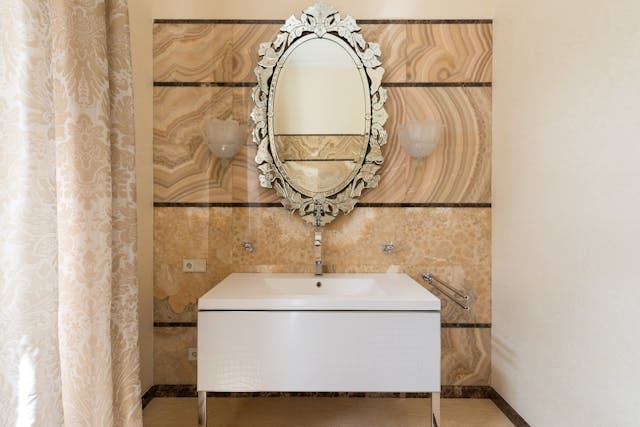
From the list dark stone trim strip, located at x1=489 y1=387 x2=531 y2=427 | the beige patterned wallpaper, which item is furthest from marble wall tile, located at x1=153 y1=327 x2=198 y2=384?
dark stone trim strip, located at x1=489 y1=387 x2=531 y2=427

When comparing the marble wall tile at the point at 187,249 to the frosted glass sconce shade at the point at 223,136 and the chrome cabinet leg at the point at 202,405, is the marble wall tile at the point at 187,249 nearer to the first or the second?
the frosted glass sconce shade at the point at 223,136

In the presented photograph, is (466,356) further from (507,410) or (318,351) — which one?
(318,351)

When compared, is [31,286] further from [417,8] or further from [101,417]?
[417,8]

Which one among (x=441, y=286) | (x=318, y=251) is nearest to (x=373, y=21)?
(x=318, y=251)

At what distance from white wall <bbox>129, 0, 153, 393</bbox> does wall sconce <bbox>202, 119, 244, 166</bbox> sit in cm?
31

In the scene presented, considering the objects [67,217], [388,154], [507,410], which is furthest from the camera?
[388,154]

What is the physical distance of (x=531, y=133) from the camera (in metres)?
1.79

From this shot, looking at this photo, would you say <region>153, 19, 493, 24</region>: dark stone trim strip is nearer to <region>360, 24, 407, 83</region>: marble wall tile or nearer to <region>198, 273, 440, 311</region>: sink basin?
<region>360, 24, 407, 83</region>: marble wall tile

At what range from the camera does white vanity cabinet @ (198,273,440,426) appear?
155cm

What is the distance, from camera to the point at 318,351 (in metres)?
1.56

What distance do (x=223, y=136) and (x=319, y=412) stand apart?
4.85ft

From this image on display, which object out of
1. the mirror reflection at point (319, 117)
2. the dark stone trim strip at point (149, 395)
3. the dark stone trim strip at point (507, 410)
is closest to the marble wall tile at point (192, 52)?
the mirror reflection at point (319, 117)

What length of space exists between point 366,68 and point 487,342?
5.24 ft

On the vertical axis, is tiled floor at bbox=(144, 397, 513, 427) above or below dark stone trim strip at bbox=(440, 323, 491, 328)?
below
